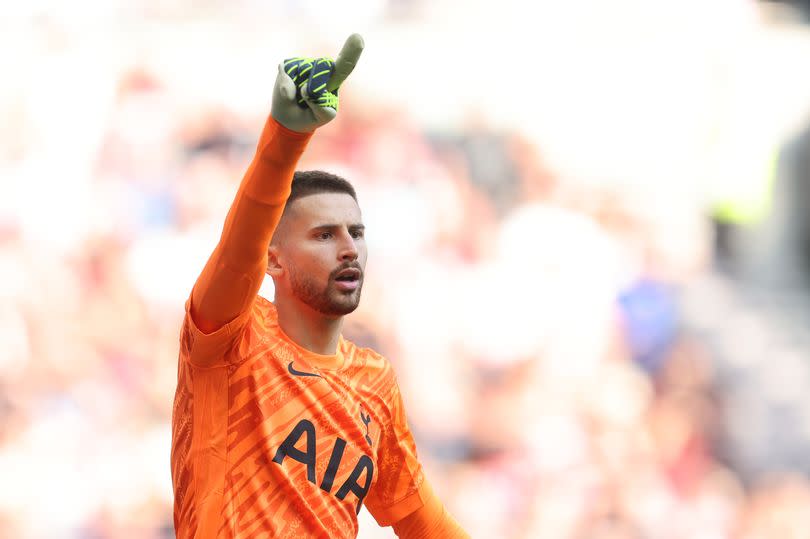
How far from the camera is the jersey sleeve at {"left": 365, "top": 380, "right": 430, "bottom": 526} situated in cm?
307

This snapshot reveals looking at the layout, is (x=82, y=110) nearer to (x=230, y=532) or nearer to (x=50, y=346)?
(x=50, y=346)

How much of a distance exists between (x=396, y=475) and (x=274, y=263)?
28.0 inches

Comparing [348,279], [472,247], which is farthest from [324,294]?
[472,247]

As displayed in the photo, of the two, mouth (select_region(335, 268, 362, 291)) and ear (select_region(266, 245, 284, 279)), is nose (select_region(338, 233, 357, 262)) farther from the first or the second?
ear (select_region(266, 245, 284, 279))

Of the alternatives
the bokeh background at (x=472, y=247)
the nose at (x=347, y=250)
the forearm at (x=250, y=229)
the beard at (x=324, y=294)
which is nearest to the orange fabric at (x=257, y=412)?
the forearm at (x=250, y=229)

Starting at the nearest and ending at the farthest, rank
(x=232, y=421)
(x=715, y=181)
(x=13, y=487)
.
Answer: (x=232, y=421)
(x=13, y=487)
(x=715, y=181)

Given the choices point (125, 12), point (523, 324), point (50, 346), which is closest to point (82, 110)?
point (125, 12)

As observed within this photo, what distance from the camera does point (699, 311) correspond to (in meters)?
7.54

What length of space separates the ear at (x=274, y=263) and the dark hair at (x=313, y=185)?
0.42ft

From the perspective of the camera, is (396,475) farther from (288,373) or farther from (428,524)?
(288,373)

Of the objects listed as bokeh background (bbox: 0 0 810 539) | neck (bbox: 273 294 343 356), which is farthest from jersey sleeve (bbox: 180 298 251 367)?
bokeh background (bbox: 0 0 810 539)

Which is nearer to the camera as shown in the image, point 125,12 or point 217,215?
point 217,215

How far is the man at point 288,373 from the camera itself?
2.40m

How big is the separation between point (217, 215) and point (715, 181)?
3.61m
